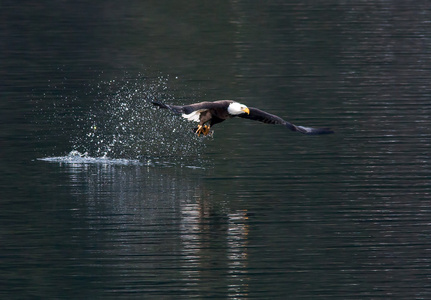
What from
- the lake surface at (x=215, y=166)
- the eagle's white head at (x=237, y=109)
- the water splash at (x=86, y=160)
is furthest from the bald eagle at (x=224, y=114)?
the water splash at (x=86, y=160)

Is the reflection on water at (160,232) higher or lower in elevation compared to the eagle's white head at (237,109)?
lower

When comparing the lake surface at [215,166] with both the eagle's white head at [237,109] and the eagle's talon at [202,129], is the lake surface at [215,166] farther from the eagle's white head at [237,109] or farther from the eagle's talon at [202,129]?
the eagle's white head at [237,109]

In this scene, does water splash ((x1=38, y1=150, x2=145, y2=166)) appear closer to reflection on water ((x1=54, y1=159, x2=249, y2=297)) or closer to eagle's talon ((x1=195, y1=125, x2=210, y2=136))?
reflection on water ((x1=54, y1=159, x2=249, y2=297))

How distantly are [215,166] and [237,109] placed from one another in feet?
6.94

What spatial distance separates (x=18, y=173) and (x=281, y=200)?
415 centimetres

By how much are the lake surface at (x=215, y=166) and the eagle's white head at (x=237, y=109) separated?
1.17m

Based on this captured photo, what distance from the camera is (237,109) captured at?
Answer: 13.0m

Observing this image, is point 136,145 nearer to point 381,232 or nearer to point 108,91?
point 108,91

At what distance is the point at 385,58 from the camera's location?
24.5 metres

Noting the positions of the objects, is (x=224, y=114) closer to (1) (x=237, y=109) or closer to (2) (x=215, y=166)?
(1) (x=237, y=109)

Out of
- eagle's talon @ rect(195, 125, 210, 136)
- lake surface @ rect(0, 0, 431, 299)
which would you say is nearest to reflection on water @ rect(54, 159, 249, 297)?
lake surface @ rect(0, 0, 431, 299)

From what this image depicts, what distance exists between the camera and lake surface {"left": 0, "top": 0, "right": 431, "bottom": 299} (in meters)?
10.7

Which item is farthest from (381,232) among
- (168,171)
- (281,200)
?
(168,171)

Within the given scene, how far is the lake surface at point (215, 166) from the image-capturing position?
422 inches
